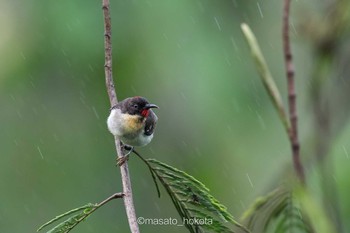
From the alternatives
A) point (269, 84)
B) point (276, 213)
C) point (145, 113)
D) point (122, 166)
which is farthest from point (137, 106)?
point (269, 84)

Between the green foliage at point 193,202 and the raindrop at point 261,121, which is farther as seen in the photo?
the raindrop at point 261,121

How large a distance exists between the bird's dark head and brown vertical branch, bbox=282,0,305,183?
2.79 m

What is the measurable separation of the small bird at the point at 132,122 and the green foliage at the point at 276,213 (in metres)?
2.15

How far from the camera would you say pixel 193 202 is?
1515mm

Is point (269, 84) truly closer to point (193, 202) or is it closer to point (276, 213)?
point (276, 213)

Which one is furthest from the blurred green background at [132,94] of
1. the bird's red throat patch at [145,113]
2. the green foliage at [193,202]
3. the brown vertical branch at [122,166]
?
the green foliage at [193,202]

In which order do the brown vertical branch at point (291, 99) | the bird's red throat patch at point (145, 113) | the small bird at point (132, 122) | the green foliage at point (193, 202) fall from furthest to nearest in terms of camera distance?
the bird's red throat patch at point (145, 113), the small bird at point (132, 122), the green foliage at point (193, 202), the brown vertical branch at point (291, 99)

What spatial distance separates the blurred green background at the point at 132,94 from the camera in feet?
16.7

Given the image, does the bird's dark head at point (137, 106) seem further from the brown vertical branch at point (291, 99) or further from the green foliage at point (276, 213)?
the brown vertical branch at point (291, 99)

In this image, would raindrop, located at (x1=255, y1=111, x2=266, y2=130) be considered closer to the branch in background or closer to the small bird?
the small bird

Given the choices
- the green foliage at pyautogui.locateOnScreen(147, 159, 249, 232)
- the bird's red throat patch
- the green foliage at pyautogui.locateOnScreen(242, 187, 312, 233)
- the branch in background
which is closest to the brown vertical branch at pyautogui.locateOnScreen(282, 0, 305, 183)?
the branch in background

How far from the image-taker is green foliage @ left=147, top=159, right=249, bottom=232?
1463mm

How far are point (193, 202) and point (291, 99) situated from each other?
0.91m

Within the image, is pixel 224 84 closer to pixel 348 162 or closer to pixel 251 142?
pixel 251 142
